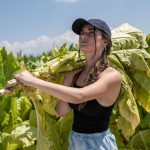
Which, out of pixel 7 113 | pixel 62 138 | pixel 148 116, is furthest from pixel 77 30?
pixel 148 116

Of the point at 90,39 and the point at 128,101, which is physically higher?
the point at 90,39

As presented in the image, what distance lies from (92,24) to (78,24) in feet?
0.45

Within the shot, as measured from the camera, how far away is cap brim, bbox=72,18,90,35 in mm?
3312

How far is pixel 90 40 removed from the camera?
3205 millimetres

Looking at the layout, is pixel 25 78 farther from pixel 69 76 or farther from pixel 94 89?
pixel 69 76

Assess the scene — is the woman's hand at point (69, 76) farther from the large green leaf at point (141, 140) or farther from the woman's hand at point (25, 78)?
the large green leaf at point (141, 140)

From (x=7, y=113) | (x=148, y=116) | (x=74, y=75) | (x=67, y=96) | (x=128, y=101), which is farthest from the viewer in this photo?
(x=148, y=116)

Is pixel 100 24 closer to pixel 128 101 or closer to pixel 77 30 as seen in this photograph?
pixel 77 30

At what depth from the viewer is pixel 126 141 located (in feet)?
16.2

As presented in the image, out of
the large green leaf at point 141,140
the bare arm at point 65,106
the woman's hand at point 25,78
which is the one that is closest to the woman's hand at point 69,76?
the bare arm at point 65,106

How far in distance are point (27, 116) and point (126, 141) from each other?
0.98 metres

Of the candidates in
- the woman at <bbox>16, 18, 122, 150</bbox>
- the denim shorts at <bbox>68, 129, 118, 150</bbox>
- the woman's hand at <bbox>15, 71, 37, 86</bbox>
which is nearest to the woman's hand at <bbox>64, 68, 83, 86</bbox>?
the woman at <bbox>16, 18, 122, 150</bbox>

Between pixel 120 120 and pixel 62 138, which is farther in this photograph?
pixel 62 138

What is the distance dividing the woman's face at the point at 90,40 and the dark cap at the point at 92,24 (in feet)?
0.11
